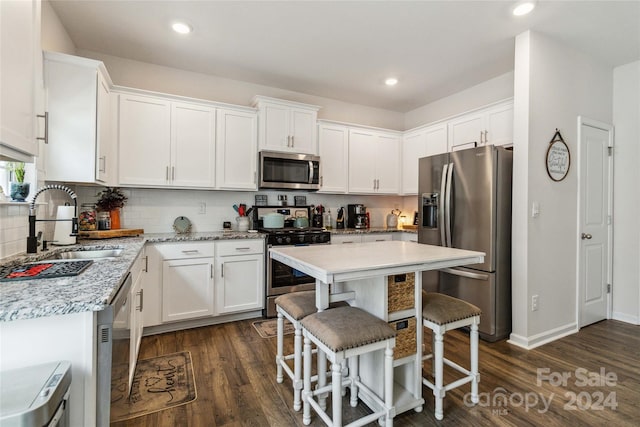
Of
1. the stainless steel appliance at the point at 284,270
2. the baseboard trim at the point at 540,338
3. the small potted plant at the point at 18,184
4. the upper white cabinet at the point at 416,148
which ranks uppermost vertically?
the upper white cabinet at the point at 416,148

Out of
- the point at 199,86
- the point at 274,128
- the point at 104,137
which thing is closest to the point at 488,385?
the point at 274,128

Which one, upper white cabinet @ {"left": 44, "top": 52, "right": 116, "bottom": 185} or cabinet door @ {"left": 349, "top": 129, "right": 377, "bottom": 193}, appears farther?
cabinet door @ {"left": 349, "top": 129, "right": 377, "bottom": 193}

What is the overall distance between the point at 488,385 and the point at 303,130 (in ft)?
9.87

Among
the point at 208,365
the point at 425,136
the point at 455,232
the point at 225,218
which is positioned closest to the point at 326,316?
the point at 208,365

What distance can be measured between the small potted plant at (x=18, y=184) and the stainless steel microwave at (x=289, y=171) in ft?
6.42

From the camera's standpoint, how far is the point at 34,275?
52.8 inches

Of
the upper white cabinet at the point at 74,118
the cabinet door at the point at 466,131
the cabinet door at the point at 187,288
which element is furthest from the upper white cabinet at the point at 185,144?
the cabinet door at the point at 466,131

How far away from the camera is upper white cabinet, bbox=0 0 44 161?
1183 millimetres

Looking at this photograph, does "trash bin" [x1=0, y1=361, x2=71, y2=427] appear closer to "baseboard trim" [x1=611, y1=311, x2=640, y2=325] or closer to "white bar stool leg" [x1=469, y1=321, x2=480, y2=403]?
"white bar stool leg" [x1=469, y1=321, x2=480, y2=403]

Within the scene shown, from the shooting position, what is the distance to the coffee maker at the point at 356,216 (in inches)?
170

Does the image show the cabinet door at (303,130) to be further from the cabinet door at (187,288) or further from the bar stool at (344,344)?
the bar stool at (344,344)

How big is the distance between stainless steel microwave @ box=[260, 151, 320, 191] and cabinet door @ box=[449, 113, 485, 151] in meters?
1.63

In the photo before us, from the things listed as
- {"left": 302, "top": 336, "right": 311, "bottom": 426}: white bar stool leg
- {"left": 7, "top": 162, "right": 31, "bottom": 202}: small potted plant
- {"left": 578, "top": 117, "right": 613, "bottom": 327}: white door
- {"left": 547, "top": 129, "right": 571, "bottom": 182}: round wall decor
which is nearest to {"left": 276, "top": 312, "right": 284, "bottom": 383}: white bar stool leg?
{"left": 302, "top": 336, "right": 311, "bottom": 426}: white bar stool leg

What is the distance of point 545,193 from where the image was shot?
2.80 metres
